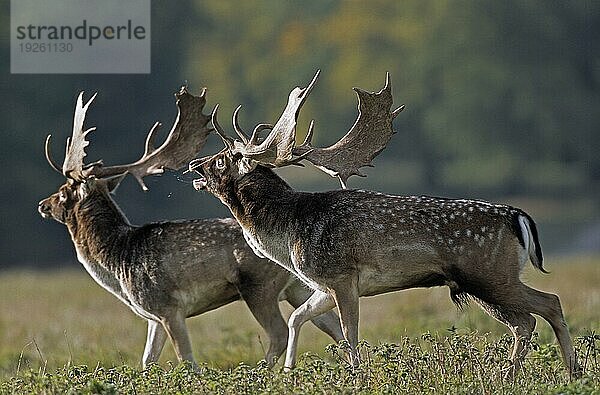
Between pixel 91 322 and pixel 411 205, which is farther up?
pixel 411 205

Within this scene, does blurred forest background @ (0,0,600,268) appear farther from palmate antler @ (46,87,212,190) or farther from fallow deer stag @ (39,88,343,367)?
fallow deer stag @ (39,88,343,367)

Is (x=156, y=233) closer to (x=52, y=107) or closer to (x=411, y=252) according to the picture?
(x=411, y=252)

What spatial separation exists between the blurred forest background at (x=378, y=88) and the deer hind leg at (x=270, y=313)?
81.7ft

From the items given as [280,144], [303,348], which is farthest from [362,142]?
[303,348]

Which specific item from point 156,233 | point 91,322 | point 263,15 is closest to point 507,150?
point 263,15

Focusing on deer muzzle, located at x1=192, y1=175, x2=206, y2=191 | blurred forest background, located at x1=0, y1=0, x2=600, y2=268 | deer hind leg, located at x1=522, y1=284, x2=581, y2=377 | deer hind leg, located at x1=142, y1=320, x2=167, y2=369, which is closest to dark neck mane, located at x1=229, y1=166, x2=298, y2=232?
deer muzzle, located at x1=192, y1=175, x2=206, y2=191

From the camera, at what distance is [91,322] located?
1766cm

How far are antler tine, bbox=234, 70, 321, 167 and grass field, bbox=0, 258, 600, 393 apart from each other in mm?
1369

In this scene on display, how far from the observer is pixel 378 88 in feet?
128

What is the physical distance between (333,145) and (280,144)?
0.55 m

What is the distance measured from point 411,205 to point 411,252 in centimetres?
36

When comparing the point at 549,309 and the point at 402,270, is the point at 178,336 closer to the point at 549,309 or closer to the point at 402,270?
the point at 402,270

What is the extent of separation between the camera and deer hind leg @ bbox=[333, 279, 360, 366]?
9.08 meters

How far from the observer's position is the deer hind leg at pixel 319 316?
1051cm
